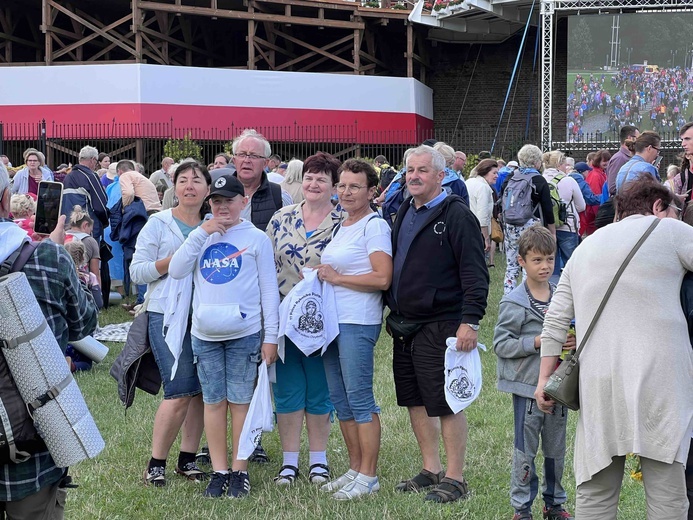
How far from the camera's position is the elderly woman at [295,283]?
6.14m

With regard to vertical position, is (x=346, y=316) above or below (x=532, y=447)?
above

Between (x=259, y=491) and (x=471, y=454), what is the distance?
162cm

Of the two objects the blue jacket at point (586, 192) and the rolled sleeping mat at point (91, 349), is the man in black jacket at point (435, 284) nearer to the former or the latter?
the rolled sleeping mat at point (91, 349)

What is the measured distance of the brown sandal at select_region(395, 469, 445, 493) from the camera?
5.91 meters

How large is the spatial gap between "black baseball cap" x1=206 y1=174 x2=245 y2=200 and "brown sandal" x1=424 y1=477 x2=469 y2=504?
6.89 feet

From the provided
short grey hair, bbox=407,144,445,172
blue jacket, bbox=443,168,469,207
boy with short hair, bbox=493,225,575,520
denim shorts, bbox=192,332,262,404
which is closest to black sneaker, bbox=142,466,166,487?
denim shorts, bbox=192,332,262,404

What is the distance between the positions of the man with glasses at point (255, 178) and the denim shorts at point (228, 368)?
103 cm

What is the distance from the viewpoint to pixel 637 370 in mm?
3936

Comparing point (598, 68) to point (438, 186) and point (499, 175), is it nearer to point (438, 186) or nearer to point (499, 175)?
point (499, 175)

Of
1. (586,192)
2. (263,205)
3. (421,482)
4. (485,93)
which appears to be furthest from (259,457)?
Result: (485,93)

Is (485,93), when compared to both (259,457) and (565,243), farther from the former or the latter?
(259,457)

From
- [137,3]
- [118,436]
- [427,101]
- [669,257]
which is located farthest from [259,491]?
[427,101]

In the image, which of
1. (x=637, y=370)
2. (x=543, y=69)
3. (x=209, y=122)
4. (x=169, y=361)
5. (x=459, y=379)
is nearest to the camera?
(x=637, y=370)

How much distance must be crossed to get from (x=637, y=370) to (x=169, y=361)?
10.1ft
